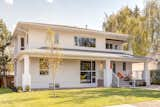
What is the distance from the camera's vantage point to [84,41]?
24516 millimetres

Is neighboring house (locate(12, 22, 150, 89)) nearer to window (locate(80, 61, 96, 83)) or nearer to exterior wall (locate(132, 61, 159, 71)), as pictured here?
window (locate(80, 61, 96, 83))

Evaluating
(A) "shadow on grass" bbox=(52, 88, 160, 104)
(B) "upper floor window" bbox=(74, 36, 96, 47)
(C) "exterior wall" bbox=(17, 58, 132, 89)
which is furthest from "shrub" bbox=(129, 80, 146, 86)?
(A) "shadow on grass" bbox=(52, 88, 160, 104)

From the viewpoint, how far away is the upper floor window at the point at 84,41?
78.9 feet

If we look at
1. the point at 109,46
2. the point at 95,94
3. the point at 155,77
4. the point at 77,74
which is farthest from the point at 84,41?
the point at 155,77

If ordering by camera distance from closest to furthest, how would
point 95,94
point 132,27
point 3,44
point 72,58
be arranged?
point 95,94 < point 72,58 < point 3,44 < point 132,27

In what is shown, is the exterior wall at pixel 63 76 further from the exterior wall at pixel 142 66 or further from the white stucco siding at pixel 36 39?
the exterior wall at pixel 142 66

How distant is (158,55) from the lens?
3525 cm

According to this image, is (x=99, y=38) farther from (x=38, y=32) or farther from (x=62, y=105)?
(x=62, y=105)

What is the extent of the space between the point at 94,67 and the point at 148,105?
13.1 meters

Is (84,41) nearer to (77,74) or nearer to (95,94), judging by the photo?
(77,74)

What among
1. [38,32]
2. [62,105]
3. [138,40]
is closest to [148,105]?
[62,105]

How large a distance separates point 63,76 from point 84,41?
491 centimetres

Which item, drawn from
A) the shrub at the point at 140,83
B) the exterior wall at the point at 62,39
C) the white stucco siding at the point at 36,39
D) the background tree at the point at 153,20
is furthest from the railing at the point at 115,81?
the background tree at the point at 153,20

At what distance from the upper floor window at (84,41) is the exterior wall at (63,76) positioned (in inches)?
87.8
